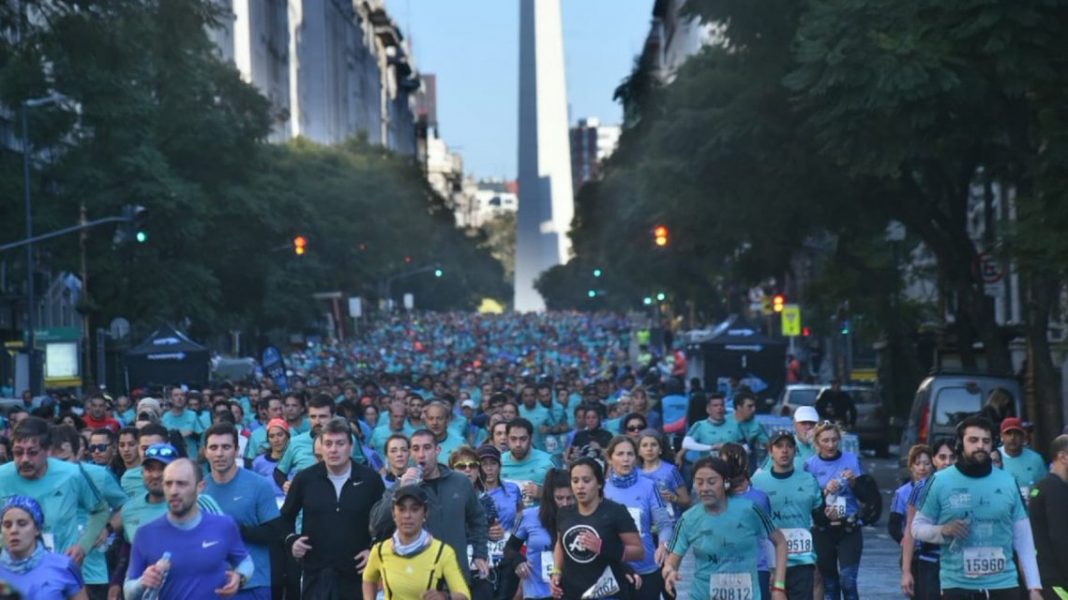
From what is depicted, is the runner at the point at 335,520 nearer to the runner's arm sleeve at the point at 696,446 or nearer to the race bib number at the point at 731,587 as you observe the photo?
the race bib number at the point at 731,587

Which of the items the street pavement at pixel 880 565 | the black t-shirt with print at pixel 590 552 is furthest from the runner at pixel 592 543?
the street pavement at pixel 880 565

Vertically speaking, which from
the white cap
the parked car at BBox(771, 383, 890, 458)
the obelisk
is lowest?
the parked car at BBox(771, 383, 890, 458)

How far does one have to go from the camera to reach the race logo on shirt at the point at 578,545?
11.7 meters

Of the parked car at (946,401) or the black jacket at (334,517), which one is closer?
the black jacket at (334,517)

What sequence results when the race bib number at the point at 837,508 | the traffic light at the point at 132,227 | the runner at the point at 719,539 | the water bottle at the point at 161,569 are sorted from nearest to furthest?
the water bottle at the point at 161,569, the runner at the point at 719,539, the race bib number at the point at 837,508, the traffic light at the point at 132,227

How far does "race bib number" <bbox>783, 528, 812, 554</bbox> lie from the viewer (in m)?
14.2

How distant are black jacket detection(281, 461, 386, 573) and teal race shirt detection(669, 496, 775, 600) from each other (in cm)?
164

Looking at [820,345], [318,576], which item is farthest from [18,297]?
[318,576]

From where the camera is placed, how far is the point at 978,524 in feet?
39.4

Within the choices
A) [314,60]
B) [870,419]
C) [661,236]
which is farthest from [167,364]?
[314,60]

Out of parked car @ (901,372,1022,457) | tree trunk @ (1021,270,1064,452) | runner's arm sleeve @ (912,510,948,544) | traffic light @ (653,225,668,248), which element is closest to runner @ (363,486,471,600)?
runner's arm sleeve @ (912,510,948,544)

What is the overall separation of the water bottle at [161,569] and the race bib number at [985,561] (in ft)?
14.9

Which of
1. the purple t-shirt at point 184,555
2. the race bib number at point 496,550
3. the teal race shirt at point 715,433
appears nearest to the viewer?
the purple t-shirt at point 184,555

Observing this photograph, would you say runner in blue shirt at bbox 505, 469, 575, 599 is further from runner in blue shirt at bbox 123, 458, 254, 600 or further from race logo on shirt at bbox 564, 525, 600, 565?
runner in blue shirt at bbox 123, 458, 254, 600
